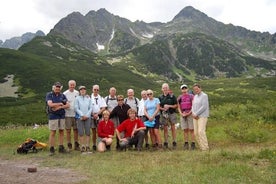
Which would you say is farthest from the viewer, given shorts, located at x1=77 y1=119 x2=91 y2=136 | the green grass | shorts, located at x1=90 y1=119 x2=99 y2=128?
shorts, located at x1=90 y1=119 x2=99 y2=128

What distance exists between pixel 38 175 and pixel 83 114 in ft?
17.1

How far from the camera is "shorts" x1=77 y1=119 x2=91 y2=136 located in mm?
16359

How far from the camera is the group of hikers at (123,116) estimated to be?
15862mm

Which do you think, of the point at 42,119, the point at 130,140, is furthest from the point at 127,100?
the point at 42,119

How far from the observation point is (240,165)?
10.6 m

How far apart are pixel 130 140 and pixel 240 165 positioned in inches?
252

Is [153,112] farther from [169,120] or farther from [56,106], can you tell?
[56,106]

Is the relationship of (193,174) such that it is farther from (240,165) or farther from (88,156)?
(88,156)

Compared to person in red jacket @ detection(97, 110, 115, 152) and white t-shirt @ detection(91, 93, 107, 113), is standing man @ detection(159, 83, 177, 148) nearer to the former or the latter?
Result: person in red jacket @ detection(97, 110, 115, 152)

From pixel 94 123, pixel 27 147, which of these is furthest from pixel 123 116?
pixel 27 147

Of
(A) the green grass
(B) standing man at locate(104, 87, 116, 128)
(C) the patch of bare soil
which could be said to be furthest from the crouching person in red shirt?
(C) the patch of bare soil

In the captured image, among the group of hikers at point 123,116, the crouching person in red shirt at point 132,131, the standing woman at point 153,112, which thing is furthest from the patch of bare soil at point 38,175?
the standing woman at point 153,112

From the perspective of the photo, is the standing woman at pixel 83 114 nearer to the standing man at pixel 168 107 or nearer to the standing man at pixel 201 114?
the standing man at pixel 168 107

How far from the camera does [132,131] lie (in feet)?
52.9
